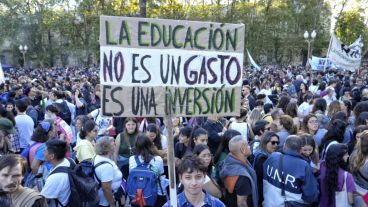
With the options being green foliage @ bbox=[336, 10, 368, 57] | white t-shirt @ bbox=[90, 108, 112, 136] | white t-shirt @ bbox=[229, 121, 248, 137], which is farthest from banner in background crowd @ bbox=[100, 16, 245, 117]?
green foliage @ bbox=[336, 10, 368, 57]

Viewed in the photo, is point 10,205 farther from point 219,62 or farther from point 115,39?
point 219,62

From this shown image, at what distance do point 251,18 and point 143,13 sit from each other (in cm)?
2866

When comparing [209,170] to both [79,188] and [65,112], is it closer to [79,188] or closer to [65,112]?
[79,188]

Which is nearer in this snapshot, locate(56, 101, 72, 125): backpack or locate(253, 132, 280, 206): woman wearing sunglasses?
locate(253, 132, 280, 206): woman wearing sunglasses

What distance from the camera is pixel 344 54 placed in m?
16.5

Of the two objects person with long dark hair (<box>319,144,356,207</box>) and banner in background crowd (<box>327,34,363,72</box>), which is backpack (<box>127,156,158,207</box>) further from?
banner in background crowd (<box>327,34,363,72</box>)

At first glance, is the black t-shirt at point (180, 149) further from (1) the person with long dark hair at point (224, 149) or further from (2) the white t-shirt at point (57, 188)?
(2) the white t-shirt at point (57, 188)

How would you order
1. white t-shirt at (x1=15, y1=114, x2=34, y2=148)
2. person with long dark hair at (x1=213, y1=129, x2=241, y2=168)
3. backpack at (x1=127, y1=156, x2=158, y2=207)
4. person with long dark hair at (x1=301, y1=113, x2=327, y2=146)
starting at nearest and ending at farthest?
1. backpack at (x1=127, y1=156, x2=158, y2=207)
2. person with long dark hair at (x1=213, y1=129, x2=241, y2=168)
3. person with long dark hair at (x1=301, y1=113, x2=327, y2=146)
4. white t-shirt at (x1=15, y1=114, x2=34, y2=148)

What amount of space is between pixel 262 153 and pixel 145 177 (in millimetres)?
1332

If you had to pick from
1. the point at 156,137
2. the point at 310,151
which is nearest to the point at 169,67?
the point at 310,151

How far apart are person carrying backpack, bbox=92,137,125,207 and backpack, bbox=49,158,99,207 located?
1.12 ft

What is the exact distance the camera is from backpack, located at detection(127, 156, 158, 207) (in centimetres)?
448

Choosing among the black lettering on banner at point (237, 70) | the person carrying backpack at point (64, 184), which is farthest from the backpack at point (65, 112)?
the black lettering on banner at point (237, 70)

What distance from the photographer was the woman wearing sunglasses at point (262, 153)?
457 cm
